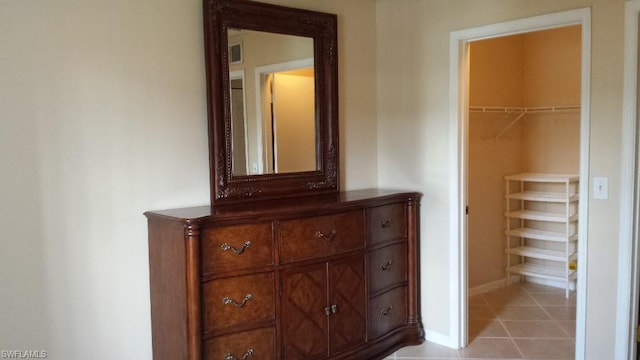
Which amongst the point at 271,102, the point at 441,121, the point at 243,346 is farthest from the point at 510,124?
the point at 243,346

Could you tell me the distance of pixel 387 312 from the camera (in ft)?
11.2

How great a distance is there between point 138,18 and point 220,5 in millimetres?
467

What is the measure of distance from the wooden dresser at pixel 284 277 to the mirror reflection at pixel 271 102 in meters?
0.30

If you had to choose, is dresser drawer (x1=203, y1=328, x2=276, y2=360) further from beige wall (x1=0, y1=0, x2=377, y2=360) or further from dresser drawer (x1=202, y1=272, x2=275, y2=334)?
beige wall (x1=0, y1=0, x2=377, y2=360)

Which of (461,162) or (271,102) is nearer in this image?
(271,102)

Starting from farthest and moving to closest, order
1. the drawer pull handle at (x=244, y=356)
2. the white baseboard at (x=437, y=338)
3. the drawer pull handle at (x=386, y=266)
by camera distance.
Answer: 1. the white baseboard at (x=437, y=338)
2. the drawer pull handle at (x=386, y=266)
3. the drawer pull handle at (x=244, y=356)

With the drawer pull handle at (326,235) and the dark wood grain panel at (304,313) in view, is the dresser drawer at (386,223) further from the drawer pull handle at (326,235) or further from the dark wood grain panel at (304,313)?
the dark wood grain panel at (304,313)

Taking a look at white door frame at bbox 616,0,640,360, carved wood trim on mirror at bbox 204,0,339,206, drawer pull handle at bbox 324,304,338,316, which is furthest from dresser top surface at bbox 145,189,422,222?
white door frame at bbox 616,0,640,360

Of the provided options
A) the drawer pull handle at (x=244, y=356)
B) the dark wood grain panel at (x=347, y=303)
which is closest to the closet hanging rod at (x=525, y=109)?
the dark wood grain panel at (x=347, y=303)

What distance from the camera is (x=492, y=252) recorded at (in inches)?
192

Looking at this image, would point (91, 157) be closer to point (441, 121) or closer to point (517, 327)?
point (441, 121)

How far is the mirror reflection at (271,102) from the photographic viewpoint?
301 centimetres

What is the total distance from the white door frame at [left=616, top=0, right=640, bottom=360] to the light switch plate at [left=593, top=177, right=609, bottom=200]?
0.07 m

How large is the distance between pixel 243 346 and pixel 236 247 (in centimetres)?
51
